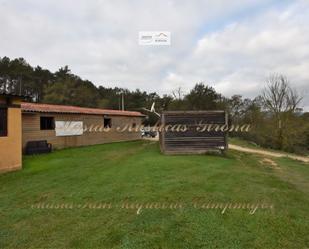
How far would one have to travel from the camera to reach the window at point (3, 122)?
774 cm

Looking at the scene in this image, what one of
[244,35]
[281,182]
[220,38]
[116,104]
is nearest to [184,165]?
[281,182]

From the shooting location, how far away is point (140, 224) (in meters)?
3.75

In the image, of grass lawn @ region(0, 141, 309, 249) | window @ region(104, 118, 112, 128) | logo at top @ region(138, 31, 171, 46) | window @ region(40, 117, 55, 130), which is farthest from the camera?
window @ region(104, 118, 112, 128)

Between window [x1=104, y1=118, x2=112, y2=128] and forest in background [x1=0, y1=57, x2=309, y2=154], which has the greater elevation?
forest in background [x1=0, y1=57, x2=309, y2=154]

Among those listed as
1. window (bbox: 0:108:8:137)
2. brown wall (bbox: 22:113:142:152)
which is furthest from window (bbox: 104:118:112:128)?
window (bbox: 0:108:8:137)

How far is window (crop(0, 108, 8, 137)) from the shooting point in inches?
305

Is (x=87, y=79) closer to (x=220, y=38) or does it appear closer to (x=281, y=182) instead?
(x=220, y=38)

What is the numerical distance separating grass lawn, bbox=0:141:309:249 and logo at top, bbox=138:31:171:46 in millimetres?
4426

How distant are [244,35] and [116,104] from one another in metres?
31.8

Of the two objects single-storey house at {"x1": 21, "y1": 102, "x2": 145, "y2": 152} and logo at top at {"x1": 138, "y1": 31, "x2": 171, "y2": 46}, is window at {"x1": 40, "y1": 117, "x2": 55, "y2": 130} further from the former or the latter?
logo at top at {"x1": 138, "y1": 31, "x2": 171, "y2": 46}

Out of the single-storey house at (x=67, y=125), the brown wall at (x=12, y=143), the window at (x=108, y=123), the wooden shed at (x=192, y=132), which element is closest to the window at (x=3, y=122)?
the brown wall at (x=12, y=143)

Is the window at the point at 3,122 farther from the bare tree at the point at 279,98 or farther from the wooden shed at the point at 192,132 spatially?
the bare tree at the point at 279,98

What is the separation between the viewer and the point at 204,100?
3019cm

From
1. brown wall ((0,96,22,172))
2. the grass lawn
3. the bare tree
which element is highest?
the bare tree
